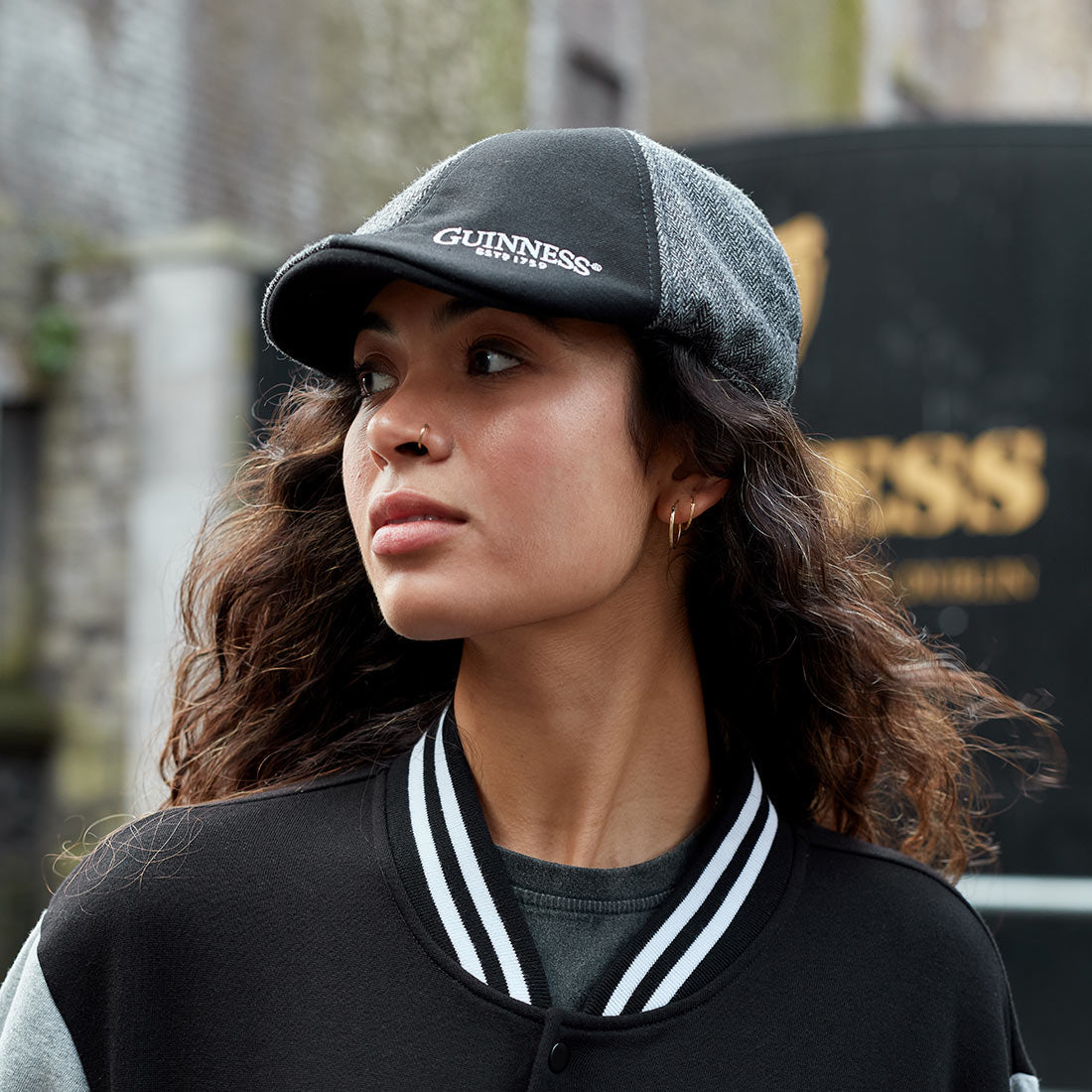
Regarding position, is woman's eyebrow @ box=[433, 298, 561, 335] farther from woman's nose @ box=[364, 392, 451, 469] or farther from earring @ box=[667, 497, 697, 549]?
earring @ box=[667, 497, 697, 549]

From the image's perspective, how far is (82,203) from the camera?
6.85 m

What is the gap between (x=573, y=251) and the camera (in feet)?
4.36

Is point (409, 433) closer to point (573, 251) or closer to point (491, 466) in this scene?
point (491, 466)

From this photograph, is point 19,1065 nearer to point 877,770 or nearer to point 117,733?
point 877,770

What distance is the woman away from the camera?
1342 millimetres

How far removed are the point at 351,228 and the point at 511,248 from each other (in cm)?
643

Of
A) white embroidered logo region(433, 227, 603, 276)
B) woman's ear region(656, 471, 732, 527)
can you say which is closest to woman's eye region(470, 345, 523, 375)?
white embroidered logo region(433, 227, 603, 276)

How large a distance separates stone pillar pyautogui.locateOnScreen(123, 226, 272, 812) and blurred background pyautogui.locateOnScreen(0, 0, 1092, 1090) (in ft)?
0.05

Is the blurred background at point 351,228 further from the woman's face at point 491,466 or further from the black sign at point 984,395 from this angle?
the woman's face at point 491,466

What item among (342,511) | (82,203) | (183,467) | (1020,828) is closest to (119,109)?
(82,203)

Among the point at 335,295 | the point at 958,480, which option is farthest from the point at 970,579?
the point at 335,295

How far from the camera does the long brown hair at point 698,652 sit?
164cm

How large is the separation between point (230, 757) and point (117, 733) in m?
4.84

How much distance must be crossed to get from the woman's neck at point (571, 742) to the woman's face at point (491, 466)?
0.33 ft
